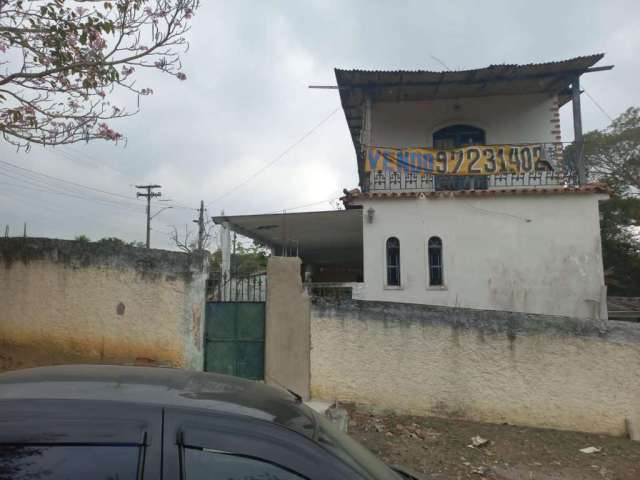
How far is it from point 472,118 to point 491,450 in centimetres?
920

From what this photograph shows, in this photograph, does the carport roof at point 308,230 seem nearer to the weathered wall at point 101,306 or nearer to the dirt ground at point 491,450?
the weathered wall at point 101,306

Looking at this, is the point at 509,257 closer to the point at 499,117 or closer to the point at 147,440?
the point at 499,117

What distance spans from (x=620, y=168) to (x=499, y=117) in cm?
1011

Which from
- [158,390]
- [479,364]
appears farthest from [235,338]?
[158,390]

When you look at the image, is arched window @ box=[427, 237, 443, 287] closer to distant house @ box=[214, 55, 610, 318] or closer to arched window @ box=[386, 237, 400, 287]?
distant house @ box=[214, 55, 610, 318]

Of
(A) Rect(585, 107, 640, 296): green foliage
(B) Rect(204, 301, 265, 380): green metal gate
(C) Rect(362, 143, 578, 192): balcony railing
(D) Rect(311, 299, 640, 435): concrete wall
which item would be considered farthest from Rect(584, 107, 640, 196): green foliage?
(B) Rect(204, 301, 265, 380): green metal gate

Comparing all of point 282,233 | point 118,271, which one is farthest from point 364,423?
point 282,233

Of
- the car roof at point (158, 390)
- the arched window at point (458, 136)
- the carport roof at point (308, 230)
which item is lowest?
the car roof at point (158, 390)

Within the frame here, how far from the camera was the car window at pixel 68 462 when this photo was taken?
4.21 feet

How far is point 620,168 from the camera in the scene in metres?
19.1

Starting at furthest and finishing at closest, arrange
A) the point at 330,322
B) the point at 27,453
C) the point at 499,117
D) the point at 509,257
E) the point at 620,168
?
the point at 620,168, the point at 499,117, the point at 509,257, the point at 330,322, the point at 27,453

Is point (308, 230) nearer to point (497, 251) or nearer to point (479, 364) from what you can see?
point (497, 251)

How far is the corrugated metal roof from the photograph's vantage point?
10.1 m

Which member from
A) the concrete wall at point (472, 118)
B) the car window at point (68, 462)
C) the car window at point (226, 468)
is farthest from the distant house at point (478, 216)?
the car window at point (68, 462)
